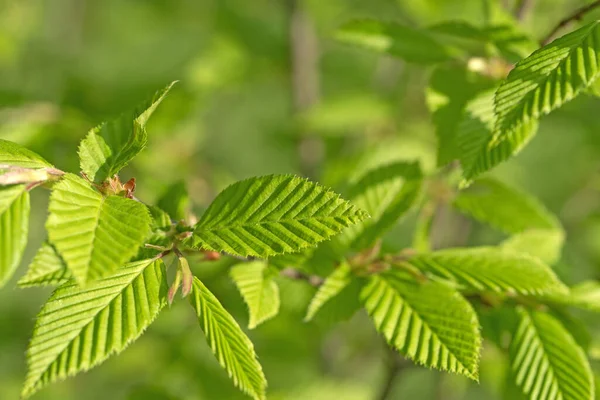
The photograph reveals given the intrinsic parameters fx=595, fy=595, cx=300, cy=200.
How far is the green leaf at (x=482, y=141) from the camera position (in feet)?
3.21

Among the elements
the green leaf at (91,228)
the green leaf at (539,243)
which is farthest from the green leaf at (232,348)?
the green leaf at (539,243)

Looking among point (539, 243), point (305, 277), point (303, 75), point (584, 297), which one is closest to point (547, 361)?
point (584, 297)

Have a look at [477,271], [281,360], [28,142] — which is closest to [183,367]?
[281,360]

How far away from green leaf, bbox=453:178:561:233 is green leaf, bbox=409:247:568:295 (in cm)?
28

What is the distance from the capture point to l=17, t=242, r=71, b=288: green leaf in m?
0.84

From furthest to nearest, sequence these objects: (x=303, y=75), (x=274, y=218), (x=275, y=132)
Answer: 1. (x=275, y=132)
2. (x=303, y=75)
3. (x=274, y=218)

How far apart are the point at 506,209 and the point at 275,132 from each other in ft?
4.51

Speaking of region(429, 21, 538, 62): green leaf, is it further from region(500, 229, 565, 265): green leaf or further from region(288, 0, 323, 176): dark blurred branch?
region(288, 0, 323, 176): dark blurred branch

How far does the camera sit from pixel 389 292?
3.44 feet

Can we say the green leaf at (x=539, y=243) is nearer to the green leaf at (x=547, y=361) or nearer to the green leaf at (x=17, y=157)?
the green leaf at (x=547, y=361)

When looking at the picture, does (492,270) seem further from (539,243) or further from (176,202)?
(176,202)

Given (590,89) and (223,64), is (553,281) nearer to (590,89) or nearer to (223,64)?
(590,89)

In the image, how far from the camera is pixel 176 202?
1.14 metres

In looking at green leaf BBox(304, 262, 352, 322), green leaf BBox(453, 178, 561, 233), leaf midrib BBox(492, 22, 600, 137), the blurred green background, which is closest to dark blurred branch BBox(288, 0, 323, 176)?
the blurred green background
